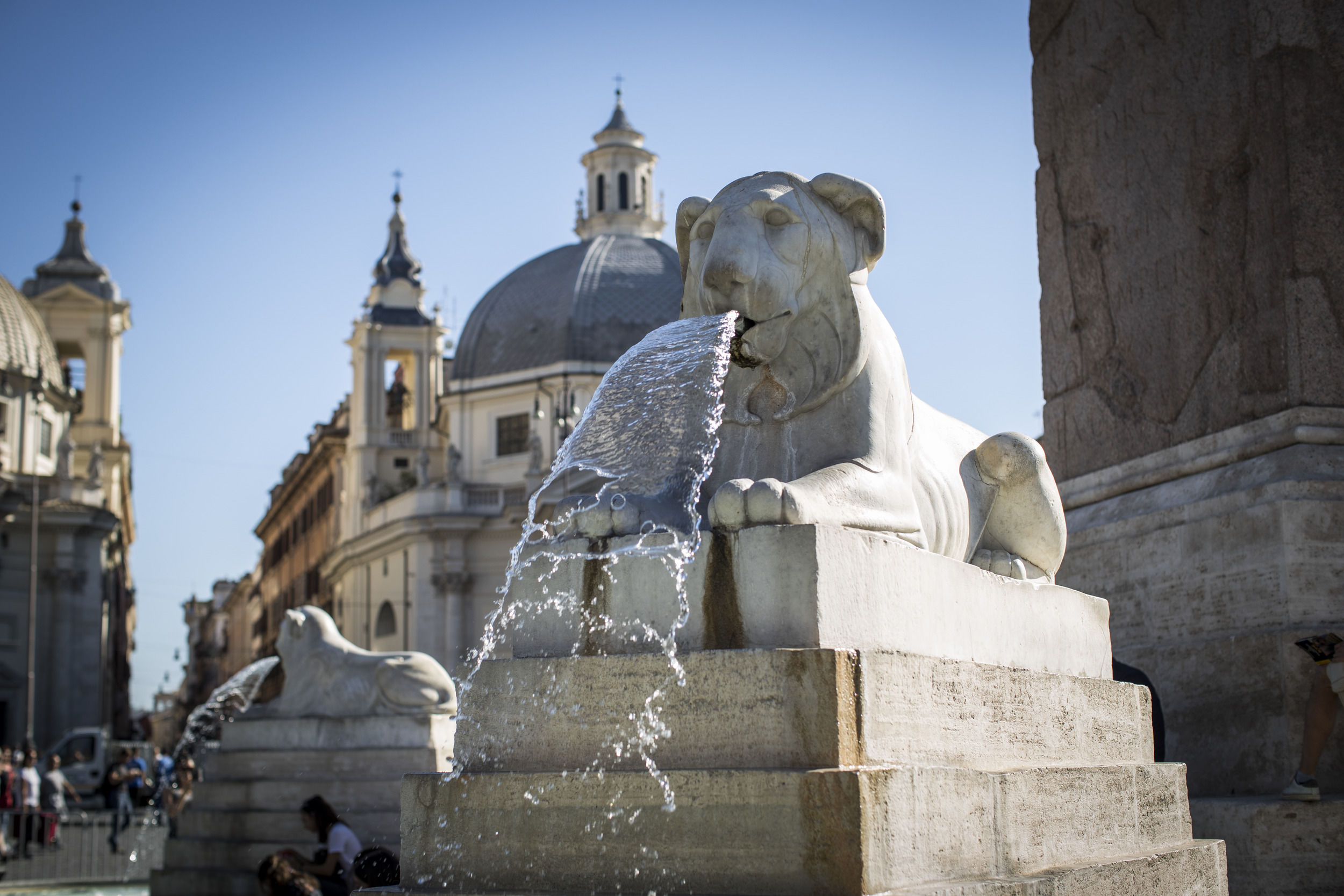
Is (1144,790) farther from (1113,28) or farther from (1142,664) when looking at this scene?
(1113,28)

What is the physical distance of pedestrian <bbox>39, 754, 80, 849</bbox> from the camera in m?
19.2

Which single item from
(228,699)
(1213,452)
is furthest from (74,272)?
(1213,452)

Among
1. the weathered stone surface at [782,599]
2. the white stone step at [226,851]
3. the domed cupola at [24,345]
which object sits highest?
the domed cupola at [24,345]

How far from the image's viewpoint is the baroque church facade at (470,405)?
53094 mm

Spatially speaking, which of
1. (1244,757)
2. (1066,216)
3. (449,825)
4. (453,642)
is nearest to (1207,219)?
(1066,216)

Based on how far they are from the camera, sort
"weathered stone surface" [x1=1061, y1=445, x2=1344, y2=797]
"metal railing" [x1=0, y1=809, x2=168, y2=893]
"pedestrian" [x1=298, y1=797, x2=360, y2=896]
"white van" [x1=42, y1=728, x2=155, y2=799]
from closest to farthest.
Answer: "weathered stone surface" [x1=1061, y1=445, x2=1344, y2=797] → "pedestrian" [x1=298, y1=797, x2=360, y2=896] → "metal railing" [x1=0, y1=809, x2=168, y2=893] → "white van" [x1=42, y1=728, x2=155, y2=799]

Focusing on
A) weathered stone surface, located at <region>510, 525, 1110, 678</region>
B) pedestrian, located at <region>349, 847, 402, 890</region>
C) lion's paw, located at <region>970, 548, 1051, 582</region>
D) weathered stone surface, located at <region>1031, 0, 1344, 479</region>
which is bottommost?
pedestrian, located at <region>349, 847, 402, 890</region>

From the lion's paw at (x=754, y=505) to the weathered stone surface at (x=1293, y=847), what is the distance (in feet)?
9.74

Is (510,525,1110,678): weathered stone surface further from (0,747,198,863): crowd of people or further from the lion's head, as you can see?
(0,747,198,863): crowd of people

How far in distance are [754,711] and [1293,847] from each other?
3.12m

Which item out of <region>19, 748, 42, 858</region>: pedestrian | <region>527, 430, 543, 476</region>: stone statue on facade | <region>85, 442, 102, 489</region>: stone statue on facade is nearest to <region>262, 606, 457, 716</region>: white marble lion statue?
<region>19, 748, 42, 858</region>: pedestrian

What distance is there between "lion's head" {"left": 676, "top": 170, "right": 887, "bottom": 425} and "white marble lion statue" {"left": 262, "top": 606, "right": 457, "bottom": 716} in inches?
275

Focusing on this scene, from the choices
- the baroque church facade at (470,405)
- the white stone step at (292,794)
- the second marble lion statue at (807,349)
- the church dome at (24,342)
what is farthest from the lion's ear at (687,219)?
the church dome at (24,342)

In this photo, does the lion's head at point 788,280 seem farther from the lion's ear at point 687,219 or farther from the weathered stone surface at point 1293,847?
the weathered stone surface at point 1293,847
